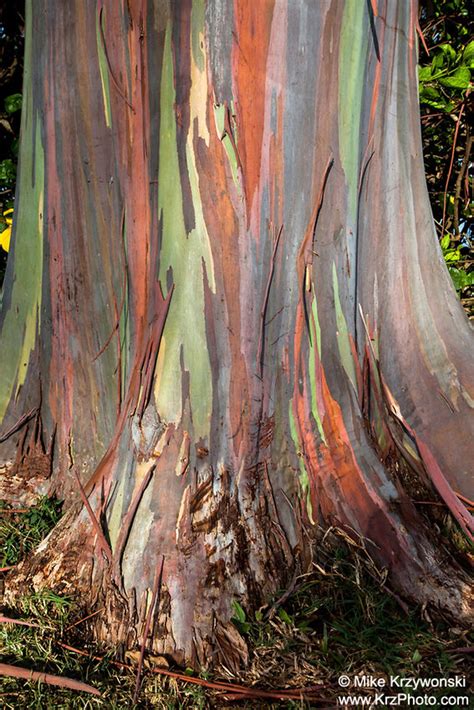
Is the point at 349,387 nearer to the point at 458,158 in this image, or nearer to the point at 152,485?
the point at 152,485

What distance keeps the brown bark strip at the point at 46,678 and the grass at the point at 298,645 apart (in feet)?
0.05

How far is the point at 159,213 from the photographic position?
2.14 metres

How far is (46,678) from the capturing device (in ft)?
6.06

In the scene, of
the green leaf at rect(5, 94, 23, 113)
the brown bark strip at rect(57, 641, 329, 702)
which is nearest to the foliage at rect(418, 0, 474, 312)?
the green leaf at rect(5, 94, 23, 113)

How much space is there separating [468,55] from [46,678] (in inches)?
142

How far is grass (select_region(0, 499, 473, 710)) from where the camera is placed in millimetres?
1824

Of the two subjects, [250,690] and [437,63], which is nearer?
[250,690]

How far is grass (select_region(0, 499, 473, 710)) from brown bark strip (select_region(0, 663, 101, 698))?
0.01 metres

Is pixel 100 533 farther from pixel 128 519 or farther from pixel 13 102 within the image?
pixel 13 102

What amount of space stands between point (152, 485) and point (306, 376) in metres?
0.56

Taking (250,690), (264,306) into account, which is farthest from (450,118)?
(250,690)

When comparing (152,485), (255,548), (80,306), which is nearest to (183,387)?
(152,485)

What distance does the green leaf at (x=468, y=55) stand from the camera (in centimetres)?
386

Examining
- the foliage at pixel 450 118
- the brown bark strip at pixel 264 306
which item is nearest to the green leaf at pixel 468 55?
the foliage at pixel 450 118
